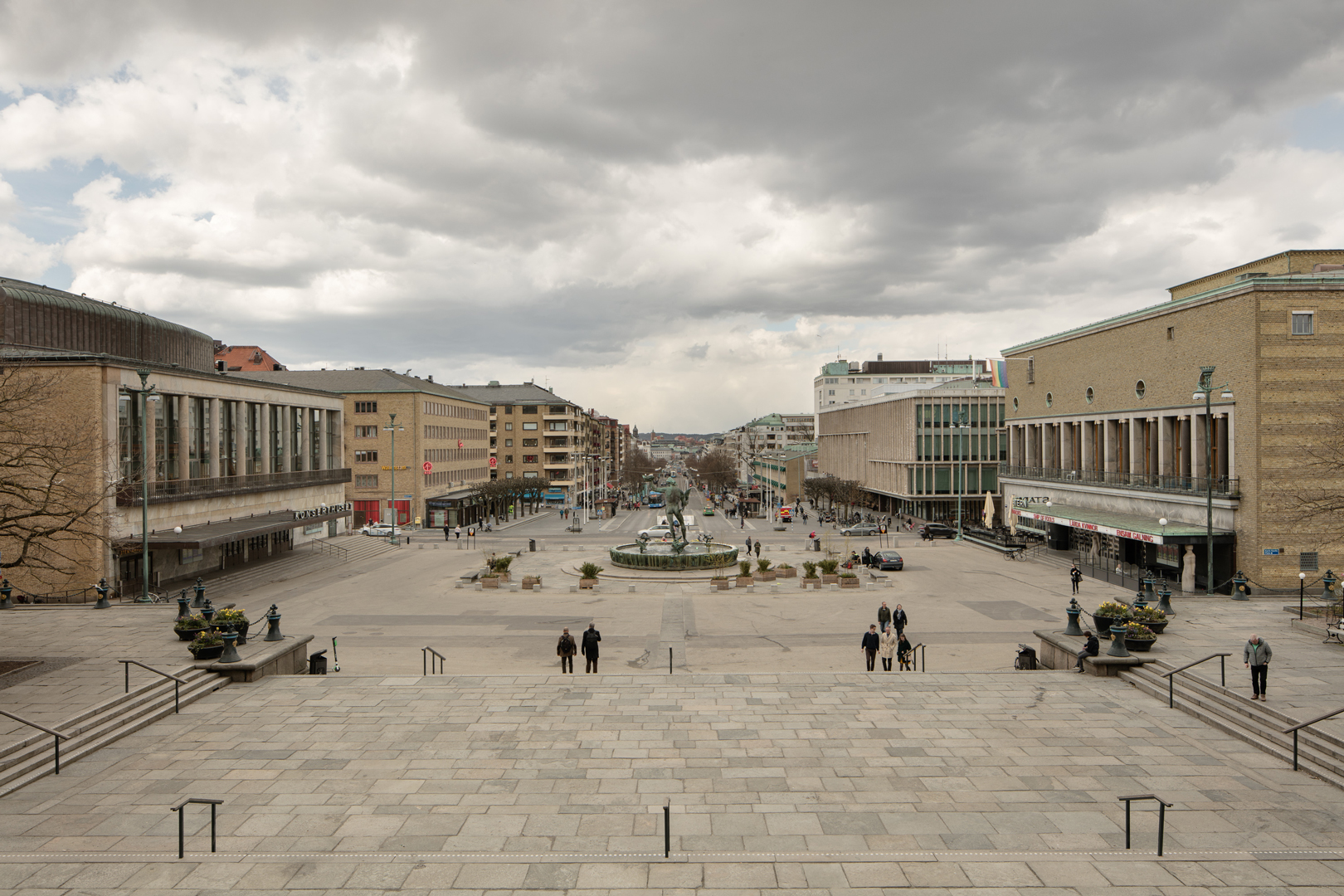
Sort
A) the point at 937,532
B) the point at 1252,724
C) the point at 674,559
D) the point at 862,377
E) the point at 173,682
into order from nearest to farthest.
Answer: the point at 1252,724
the point at 173,682
the point at 674,559
the point at 937,532
the point at 862,377

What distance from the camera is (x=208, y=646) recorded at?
19406mm

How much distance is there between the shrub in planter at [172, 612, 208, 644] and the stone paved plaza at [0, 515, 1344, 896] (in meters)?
0.99

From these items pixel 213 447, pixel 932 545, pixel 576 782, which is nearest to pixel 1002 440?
pixel 932 545

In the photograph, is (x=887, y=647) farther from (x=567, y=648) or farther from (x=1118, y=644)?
(x=567, y=648)

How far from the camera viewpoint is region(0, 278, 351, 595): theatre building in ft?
116

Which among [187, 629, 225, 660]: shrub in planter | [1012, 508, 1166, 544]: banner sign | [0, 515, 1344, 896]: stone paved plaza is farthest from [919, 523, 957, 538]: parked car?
[187, 629, 225, 660]: shrub in planter

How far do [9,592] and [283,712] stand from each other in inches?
880

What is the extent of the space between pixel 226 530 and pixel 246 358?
79.7 m

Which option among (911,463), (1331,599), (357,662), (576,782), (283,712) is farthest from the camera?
(911,463)

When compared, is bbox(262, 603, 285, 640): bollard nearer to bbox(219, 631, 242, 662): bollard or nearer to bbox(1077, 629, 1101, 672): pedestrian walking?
bbox(219, 631, 242, 662): bollard

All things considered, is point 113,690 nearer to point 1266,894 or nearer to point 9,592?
point 9,592

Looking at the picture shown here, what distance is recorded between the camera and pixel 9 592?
99.1 ft

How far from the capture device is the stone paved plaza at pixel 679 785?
10320mm

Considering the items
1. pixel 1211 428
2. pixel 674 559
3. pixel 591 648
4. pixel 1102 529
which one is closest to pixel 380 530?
pixel 674 559
